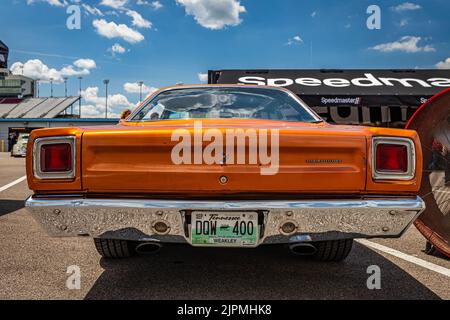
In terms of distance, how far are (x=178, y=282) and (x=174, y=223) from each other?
73 cm

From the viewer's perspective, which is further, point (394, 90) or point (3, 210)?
point (394, 90)

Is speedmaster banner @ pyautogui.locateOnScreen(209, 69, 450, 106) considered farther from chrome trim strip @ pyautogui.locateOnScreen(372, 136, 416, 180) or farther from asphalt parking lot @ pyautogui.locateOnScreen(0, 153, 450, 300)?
chrome trim strip @ pyautogui.locateOnScreen(372, 136, 416, 180)

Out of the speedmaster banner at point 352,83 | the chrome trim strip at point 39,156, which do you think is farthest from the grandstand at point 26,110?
the chrome trim strip at point 39,156

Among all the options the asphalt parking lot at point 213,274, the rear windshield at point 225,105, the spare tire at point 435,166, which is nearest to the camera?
the asphalt parking lot at point 213,274

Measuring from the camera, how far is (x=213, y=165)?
2.05 metres

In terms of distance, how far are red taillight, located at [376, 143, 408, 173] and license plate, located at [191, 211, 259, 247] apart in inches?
31.5

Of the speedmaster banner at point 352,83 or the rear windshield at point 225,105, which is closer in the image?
the rear windshield at point 225,105

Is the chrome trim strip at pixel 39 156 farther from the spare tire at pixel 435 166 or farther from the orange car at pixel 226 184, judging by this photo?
the spare tire at pixel 435 166

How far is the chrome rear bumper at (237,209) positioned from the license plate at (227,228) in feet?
0.13

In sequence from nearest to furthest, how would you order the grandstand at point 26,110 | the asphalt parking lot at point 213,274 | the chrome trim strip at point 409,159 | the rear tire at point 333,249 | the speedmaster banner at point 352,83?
the chrome trim strip at point 409,159
the asphalt parking lot at point 213,274
the rear tire at point 333,249
the speedmaster banner at point 352,83
the grandstand at point 26,110

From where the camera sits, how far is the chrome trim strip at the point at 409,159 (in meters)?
2.12

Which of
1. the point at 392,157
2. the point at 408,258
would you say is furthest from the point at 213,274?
the point at 408,258
